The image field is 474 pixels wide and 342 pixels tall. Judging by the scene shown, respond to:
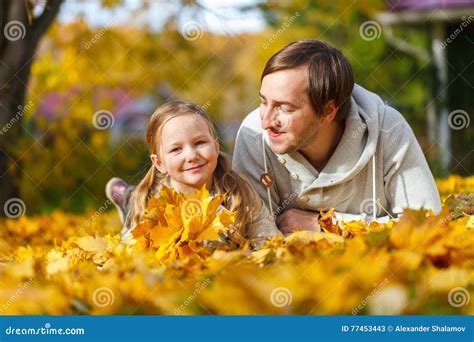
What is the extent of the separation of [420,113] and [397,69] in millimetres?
803

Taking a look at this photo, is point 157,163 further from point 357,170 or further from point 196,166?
point 357,170

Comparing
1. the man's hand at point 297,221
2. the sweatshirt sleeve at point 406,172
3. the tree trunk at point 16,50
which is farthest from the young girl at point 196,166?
the tree trunk at point 16,50

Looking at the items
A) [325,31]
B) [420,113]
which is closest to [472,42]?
[420,113]

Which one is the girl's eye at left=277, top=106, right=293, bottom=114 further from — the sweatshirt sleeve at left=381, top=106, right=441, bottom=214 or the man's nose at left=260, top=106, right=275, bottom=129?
the sweatshirt sleeve at left=381, top=106, right=441, bottom=214

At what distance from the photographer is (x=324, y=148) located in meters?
2.66

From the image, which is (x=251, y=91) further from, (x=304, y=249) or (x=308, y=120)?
(x=304, y=249)

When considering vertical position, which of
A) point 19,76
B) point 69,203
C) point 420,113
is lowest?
point 69,203

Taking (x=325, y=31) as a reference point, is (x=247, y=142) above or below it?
below

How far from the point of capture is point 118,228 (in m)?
3.31

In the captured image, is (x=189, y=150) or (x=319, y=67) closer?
(x=189, y=150)

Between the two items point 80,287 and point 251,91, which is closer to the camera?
point 80,287

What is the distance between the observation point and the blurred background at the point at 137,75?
383cm

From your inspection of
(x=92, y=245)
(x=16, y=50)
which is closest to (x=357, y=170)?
(x=92, y=245)

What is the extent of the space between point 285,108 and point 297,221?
1.47ft
